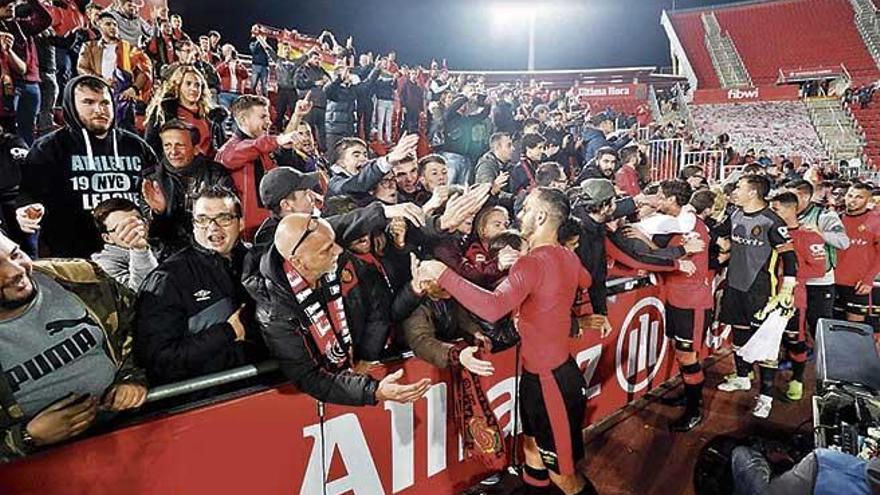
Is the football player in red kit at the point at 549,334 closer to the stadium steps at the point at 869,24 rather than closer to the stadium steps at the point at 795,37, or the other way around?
the stadium steps at the point at 795,37

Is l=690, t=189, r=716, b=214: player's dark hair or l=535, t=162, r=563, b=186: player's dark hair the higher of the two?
l=535, t=162, r=563, b=186: player's dark hair

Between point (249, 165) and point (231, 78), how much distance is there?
216 inches

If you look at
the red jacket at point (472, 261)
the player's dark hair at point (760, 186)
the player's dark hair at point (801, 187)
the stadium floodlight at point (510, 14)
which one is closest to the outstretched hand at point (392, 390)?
the red jacket at point (472, 261)

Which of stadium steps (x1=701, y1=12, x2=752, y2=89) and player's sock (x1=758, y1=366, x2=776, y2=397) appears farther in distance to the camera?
stadium steps (x1=701, y1=12, x2=752, y2=89)

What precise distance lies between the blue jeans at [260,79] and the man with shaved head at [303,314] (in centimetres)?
679

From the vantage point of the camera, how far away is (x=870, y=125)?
795 inches

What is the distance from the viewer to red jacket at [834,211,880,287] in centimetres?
563

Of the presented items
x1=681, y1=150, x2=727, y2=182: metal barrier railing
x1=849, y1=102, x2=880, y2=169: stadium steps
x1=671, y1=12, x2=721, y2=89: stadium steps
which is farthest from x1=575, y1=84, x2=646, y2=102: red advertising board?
x1=681, y1=150, x2=727, y2=182: metal barrier railing

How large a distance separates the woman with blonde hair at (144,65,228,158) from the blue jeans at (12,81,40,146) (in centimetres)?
138

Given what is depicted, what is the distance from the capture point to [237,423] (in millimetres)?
2342

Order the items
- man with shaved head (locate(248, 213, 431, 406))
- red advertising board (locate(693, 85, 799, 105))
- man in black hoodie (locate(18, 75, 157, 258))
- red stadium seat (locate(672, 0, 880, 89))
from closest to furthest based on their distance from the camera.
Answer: man with shaved head (locate(248, 213, 431, 406)) < man in black hoodie (locate(18, 75, 157, 258)) < red advertising board (locate(693, 85, 799, 105)) < red stadium seat (locate(672, 0, 880, 89))

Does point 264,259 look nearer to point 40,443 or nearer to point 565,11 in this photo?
point 40,443

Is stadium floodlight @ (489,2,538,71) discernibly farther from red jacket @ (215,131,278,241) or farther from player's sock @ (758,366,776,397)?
red jacket @ (215,131,278,241)

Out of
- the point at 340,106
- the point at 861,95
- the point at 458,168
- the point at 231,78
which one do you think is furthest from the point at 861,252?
the point at 861,95
